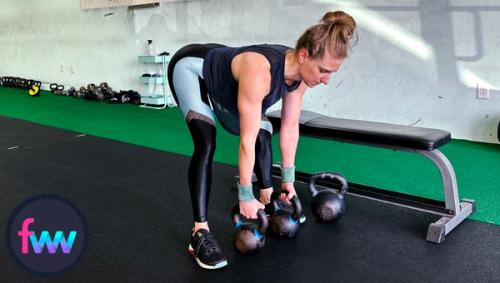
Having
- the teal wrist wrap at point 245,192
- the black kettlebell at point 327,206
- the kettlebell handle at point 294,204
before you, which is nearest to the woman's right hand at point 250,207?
the teal wrist wrap at point 245,192

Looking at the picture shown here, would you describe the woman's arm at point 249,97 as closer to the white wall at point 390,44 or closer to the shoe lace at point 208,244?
the shoe lace at point 208,244

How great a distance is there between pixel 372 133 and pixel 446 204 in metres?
0.41

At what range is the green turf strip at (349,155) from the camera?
2307 mm

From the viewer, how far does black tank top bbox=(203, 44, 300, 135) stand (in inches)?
52.4

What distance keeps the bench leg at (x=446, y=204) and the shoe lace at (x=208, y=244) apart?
82cm

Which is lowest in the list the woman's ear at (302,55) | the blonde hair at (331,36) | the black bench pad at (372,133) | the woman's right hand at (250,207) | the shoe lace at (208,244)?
the shoe lace at (208,244)

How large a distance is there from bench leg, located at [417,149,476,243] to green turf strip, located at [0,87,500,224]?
172mm

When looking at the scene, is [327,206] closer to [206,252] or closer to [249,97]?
[206,252]

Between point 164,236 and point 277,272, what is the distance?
0.52 metres

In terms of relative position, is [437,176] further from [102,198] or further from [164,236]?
[102,198]

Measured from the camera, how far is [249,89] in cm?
125

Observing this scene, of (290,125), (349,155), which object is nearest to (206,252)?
(290,125)

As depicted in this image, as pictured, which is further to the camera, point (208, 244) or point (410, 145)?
point (410, 145)

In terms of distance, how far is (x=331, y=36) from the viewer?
1204 mm
